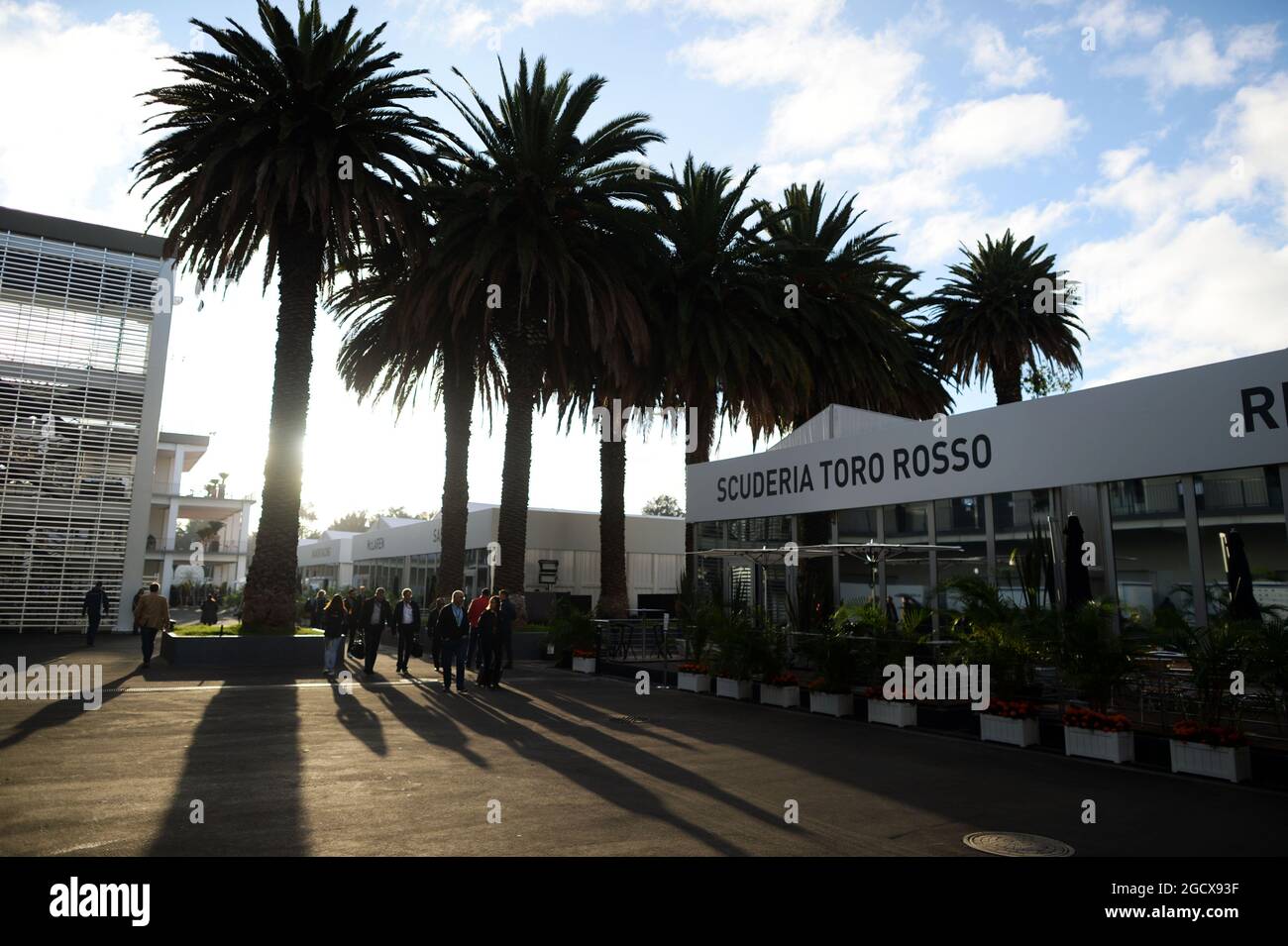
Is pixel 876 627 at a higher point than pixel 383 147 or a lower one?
lower

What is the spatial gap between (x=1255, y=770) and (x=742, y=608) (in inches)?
361

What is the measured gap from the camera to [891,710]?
12648 millimetres

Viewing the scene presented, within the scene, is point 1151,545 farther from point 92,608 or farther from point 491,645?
point 92,608

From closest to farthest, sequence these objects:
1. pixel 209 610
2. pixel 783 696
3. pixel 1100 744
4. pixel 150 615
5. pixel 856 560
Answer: pixel 1100 744 < pixel 783 696 < pixel 150 615 < pixel 856 560 < pixel 209 610

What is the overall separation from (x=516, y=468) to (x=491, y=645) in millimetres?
8798

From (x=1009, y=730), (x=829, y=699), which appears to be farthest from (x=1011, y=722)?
(x=829, y=699)

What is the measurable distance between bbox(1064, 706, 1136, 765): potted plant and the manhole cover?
13.3 feet

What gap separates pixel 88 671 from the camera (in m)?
17.4

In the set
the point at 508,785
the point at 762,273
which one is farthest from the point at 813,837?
the point at 762,273

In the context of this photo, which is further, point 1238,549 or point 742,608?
point 742,608

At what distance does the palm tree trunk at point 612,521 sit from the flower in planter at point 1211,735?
58.8ft
